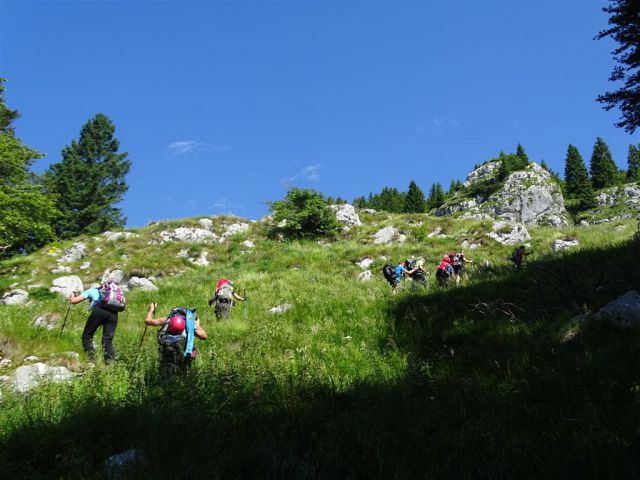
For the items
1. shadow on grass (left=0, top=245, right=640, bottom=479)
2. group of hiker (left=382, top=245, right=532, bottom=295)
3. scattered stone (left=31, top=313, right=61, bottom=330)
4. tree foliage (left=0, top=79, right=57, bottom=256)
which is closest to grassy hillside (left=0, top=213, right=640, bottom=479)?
shadow on grass (left=0, top=245, right=640, bottom=479)

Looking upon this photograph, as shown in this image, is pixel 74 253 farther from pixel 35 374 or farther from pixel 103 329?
pixel 35 374

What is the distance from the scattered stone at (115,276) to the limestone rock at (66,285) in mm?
1303

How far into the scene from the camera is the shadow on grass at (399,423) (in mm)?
3125

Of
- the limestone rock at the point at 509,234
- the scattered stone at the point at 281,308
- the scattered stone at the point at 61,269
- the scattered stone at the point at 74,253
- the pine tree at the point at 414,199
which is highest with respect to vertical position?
the pine tree at the point at 414,199

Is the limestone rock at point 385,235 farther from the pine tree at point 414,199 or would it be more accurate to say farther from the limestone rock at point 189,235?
the pine tree at point 414,199

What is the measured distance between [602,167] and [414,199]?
4601cm

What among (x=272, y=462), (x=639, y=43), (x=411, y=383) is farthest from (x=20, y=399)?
(x=639, y=43)

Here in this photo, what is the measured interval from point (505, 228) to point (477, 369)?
71.7ft

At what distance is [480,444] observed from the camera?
3.60 metres

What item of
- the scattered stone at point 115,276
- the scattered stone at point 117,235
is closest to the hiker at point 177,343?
the scattered stone at point 115,276

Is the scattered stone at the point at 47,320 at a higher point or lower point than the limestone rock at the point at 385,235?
lower

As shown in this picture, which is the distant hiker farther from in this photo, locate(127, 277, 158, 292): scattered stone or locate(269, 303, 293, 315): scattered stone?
locate(127, 277, 158, 292): scattered stone

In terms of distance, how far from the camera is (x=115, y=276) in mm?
20609

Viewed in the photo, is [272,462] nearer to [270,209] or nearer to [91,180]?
[270,209]
